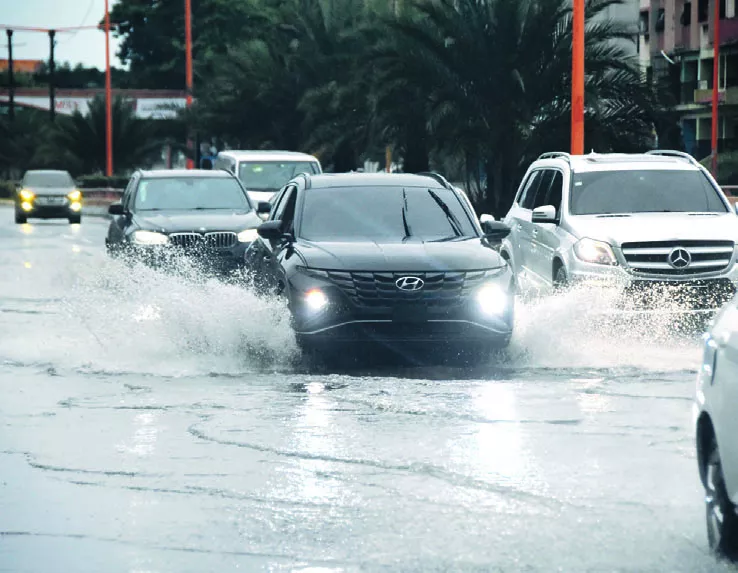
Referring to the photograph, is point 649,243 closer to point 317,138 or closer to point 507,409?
point 507,409

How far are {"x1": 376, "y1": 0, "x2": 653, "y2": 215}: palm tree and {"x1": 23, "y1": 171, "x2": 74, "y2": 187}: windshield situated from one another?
1723 cm

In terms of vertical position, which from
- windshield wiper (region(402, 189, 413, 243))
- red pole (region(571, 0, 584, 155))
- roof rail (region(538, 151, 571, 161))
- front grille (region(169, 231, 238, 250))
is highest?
red pole (region(571, 0, 584, 155))

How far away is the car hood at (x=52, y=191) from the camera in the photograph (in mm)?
48469

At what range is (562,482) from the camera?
848cm

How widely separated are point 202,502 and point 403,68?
1070 inches

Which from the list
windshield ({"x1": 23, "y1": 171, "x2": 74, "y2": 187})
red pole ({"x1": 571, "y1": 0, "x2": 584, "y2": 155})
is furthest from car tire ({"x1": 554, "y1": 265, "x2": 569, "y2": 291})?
windshield ({"x1": 23, "y1": 171, "x2": 74, "y2": 187})

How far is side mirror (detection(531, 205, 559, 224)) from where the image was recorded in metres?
16.8

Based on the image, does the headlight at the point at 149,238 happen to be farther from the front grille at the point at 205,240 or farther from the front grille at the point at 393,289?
the front grille at the point at 393,289

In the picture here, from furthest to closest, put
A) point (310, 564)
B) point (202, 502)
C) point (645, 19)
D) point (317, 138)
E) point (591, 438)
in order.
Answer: point (645, 19) → point (317, 138) → point (591, 438) → point (202, 502) → point (310, 564)

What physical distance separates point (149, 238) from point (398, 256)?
8.32 m

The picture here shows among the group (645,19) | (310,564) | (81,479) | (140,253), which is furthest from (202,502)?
(645,19)

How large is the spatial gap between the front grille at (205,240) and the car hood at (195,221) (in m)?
0.07

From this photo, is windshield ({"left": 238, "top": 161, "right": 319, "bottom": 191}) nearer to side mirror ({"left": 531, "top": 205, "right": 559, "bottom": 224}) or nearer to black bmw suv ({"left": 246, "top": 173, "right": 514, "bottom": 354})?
side mirror ({"left": 531, "top": 205, "right": 559, "bottom": 224})

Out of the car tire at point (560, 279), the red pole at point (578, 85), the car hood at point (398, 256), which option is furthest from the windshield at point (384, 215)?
the red pole at point (578, 85)
